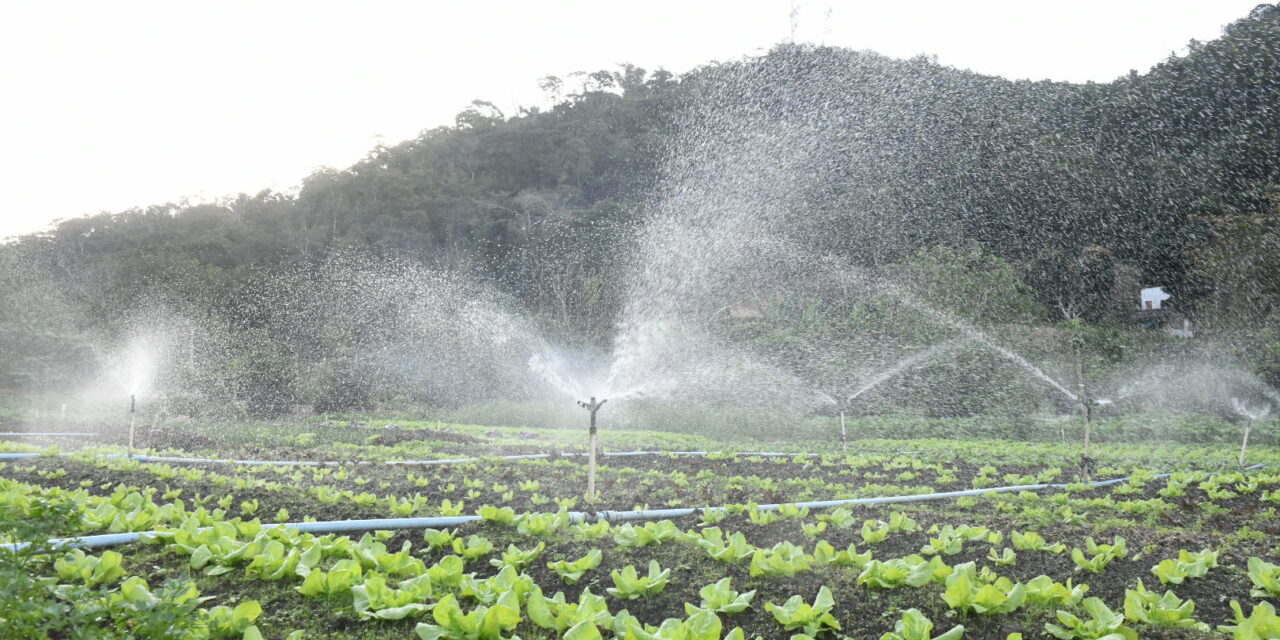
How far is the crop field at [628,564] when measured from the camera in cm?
291

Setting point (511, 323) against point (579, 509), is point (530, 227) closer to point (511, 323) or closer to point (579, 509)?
point (511, 323)

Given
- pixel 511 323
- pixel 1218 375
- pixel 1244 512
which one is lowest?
pixel 1244 512

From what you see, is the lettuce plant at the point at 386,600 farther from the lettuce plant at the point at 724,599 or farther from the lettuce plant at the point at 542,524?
the lettuce plant at the point at 542,524

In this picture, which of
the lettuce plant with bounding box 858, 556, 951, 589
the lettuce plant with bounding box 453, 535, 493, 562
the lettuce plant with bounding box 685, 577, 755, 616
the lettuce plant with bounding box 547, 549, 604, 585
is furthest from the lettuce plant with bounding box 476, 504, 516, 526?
the lettuce plant with bounding box 858, 556, 951, 589

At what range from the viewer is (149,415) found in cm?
1830

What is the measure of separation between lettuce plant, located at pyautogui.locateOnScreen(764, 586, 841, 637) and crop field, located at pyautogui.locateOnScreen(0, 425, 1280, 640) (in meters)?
0.01

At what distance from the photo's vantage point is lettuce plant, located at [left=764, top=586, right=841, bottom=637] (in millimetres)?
2992

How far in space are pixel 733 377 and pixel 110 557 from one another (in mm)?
18409

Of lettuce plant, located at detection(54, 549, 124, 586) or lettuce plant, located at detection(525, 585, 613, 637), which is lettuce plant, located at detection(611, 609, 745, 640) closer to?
lettuce plant, located at detection(525, 585, 613, 637)

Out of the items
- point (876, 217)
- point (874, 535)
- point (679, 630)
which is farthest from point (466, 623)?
point (876, 217)

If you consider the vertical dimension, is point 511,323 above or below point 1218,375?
above

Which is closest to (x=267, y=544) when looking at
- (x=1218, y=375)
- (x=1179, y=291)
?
(x=1218, y=375)

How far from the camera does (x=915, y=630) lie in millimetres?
2781

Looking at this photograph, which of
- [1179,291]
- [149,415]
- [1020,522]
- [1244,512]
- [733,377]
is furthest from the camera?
[1179,291]
